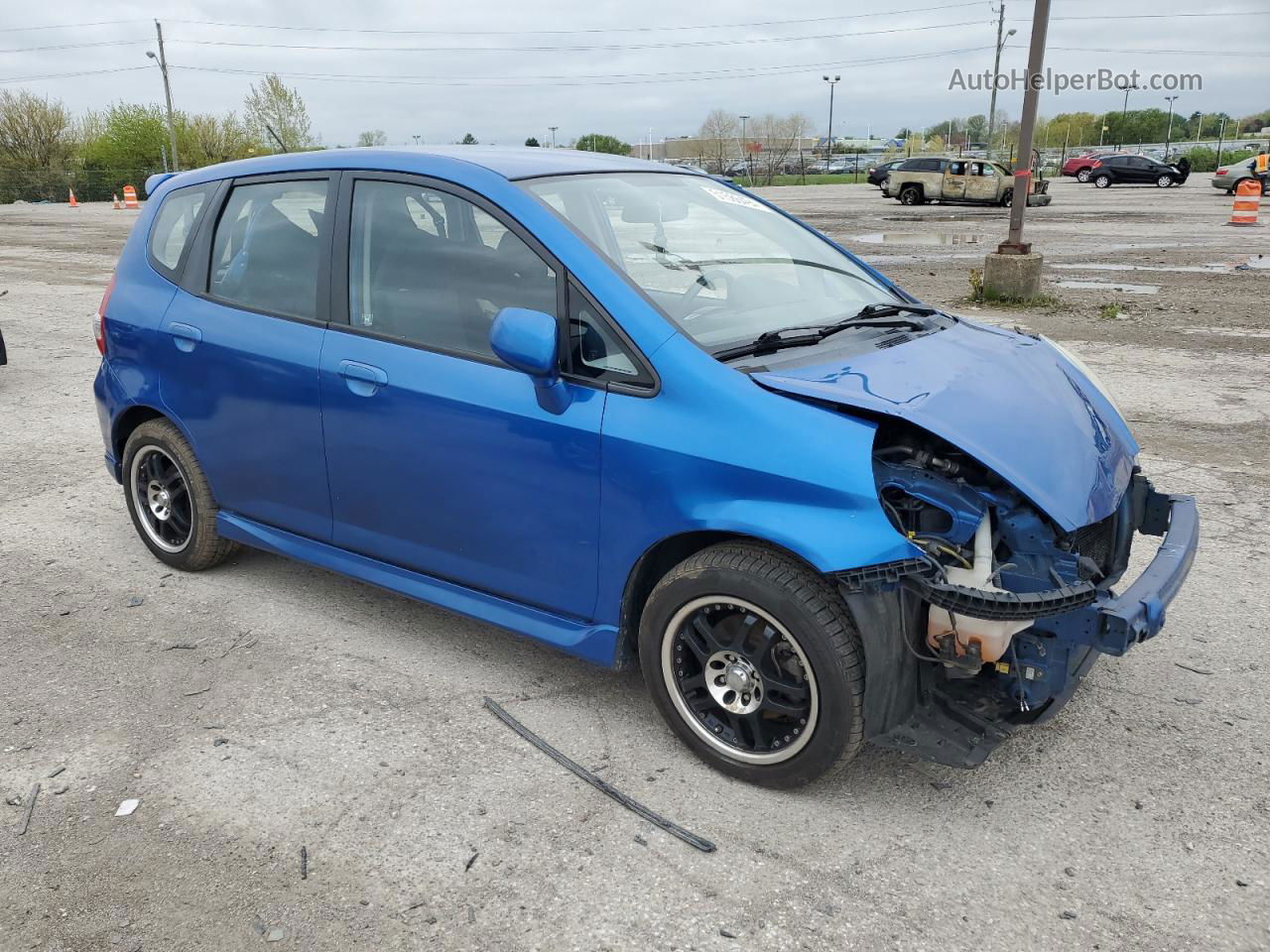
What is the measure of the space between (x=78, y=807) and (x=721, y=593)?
6.63 feet

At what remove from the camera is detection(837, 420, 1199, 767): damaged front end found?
2.76 meters

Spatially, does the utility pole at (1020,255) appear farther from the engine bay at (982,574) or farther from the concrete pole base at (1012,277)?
the engine bay at (982,574)

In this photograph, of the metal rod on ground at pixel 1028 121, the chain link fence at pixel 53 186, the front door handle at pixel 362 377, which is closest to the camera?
the front door handle at pixel 362 377

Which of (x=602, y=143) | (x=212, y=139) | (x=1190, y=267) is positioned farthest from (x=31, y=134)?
(x=1190, y=267)

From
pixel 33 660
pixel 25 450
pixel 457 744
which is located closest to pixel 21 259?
pixel 25 450

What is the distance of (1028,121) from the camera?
11.8 m

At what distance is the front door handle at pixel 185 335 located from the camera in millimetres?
4312

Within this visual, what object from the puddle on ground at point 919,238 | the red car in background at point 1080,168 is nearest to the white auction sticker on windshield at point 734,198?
the puddle on ground at point 919,238

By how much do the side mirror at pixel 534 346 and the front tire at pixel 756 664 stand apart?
2.19 feet

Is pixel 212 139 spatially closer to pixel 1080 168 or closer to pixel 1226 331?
pixel 1080 168

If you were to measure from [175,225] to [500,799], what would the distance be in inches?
120

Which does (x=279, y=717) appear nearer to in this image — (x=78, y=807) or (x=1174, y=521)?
(x=78, y=807)

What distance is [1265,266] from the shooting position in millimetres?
15820

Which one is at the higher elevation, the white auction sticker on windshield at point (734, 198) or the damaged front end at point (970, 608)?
the white auction sticker on windshield at point (734, 198)
